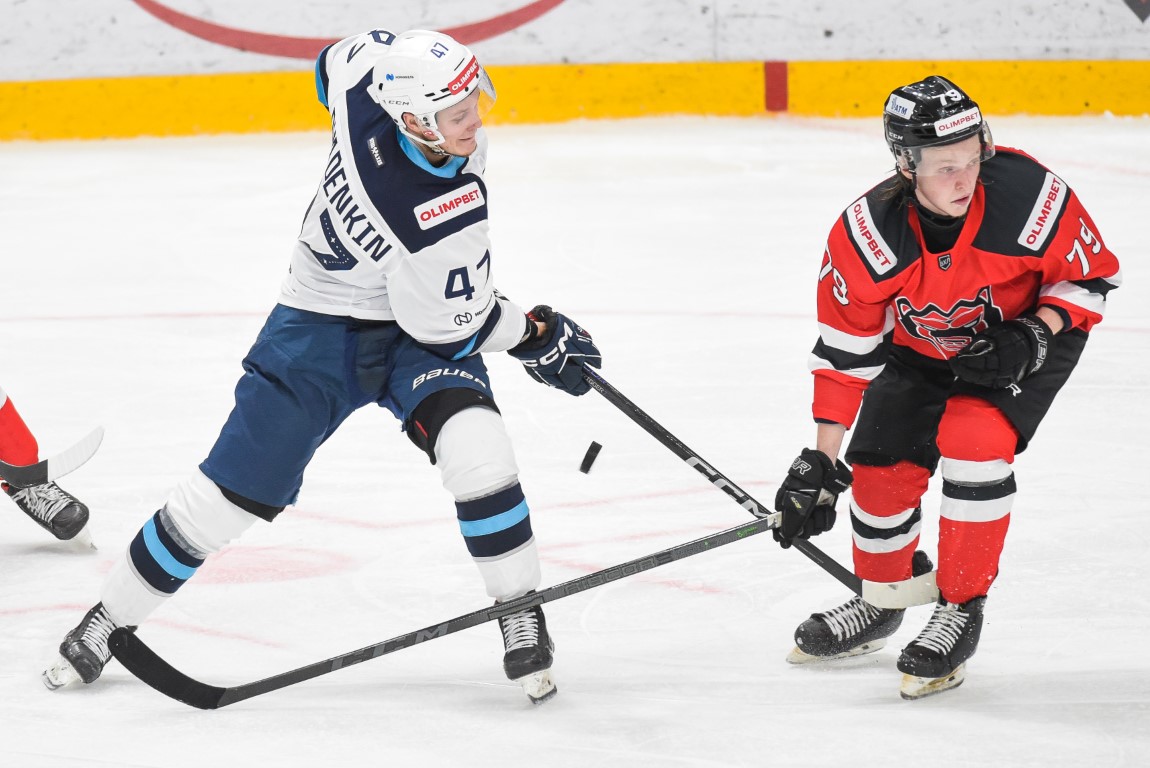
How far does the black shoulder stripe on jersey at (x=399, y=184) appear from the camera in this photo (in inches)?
83.0

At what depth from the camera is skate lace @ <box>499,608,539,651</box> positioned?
2152 millimetres

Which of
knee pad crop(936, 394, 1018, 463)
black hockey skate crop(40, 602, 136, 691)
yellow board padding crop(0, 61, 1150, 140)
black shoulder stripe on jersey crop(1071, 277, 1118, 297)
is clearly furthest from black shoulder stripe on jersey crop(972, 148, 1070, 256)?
yellow board padding crop(0, 61, 1150, 140)

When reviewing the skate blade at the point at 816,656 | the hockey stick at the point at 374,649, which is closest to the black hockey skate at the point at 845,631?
the skate blade at the point at 816,656

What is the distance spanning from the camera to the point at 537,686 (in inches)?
83.5

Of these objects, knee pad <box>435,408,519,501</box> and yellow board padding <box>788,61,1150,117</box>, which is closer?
knee pad <box>435,408,519,501</box>

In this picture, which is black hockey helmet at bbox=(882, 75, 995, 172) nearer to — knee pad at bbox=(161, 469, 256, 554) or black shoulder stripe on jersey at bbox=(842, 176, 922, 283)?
black shoulder stripe on jersey at bbox=(842, 176, 922, 283)

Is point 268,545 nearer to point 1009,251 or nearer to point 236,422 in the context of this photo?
point 236,422

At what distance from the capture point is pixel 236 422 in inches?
85.9

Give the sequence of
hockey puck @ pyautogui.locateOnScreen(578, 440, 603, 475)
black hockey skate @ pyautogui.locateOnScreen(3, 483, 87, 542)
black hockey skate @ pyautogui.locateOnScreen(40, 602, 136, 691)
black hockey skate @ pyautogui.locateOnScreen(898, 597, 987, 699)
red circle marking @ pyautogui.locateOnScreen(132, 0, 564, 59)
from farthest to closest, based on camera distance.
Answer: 1. red circle marking @ pyautogui.locateOnScreen(132, 0, 564, 59)
2. hockey puck @ pyautogui.locateOnScreen(578, 440, 603, 475)
3. black hockey skate @ pyautogui.locateOnScreen(3, 483, 87, 542)
4. black hockey skate @ pyautogui.locateOnScreen(40, 602, 136, 691)
5. black hockey skate @ pyautogui.locateOnScreen(898, 597, 987, 699)

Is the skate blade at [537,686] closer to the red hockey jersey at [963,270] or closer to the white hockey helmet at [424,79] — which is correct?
the red hockey jersey at [963,270]

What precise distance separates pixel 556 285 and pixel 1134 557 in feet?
8.32

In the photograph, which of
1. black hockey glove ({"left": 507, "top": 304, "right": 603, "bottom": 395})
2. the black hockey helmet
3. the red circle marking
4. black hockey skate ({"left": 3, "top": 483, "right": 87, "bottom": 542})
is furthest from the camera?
the red circle marking

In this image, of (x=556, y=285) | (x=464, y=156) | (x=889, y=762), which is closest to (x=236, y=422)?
(x=464, y=156)

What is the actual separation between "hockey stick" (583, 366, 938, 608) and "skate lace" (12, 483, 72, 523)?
1.08 m
